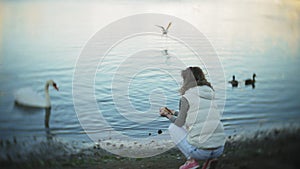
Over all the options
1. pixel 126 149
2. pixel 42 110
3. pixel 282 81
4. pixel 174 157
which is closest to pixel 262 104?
pixel 282 81

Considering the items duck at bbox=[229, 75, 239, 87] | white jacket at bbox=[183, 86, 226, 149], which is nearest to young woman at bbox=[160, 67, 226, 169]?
white jacket at bbox=[183, 86, 226, 149]

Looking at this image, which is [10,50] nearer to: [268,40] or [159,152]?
[159,152]

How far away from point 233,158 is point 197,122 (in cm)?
55

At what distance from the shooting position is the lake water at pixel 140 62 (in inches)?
113

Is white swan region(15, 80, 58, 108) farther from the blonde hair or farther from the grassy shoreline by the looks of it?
the blonde hair

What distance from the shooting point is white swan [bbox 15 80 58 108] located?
2859 mm

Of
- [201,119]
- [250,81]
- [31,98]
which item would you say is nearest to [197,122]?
[201,119]

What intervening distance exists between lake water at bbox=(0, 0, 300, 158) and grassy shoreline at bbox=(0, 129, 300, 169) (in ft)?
0.30

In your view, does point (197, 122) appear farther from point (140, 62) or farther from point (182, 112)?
point (140, 62)

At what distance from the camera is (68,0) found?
116 inches

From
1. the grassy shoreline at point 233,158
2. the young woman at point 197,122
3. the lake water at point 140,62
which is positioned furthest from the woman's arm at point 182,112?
the grassy shoreline at point 233,158

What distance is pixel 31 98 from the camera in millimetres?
2883

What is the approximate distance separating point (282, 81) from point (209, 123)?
2.43 feet

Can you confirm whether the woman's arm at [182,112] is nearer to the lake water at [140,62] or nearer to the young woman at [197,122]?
the young woman at [197,122]
